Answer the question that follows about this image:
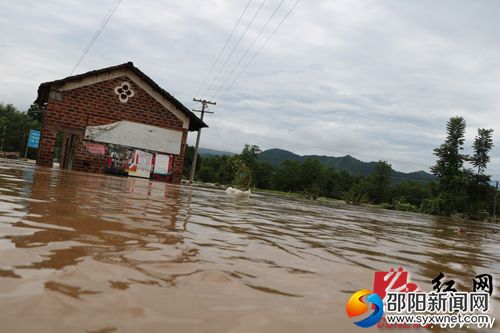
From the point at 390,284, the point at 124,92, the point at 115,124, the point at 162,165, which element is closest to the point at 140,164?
the point at 162,165

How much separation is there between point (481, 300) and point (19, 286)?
1979 mm

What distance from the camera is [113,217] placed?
3.06m

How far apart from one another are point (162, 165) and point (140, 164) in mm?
976

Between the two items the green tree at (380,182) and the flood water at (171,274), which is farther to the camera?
the green tree at (380,182)

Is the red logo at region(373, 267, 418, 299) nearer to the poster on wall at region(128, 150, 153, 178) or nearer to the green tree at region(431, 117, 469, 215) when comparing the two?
the poster on wall at region(128, 150, 153, 178)

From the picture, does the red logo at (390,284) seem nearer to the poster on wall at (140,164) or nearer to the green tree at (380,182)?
the poster on wall at (140,164)

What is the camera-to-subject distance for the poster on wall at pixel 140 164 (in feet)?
56.8

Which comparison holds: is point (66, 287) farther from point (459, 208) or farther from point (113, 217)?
point (459, 208)

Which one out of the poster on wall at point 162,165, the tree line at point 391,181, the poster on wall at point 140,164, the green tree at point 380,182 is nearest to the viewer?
the poster on wall at point 140,164

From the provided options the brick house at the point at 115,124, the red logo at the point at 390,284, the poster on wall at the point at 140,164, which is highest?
the brick house at the point at 115,124

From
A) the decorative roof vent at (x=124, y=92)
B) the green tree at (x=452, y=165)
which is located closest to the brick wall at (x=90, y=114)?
the decorative roof vent at (x=124, y=92)

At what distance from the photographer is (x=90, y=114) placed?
1634 cm

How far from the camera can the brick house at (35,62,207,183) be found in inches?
625

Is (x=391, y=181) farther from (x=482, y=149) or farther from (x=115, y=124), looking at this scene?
(x=115, y=124)
